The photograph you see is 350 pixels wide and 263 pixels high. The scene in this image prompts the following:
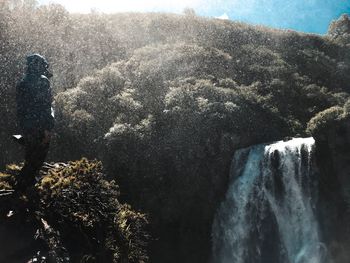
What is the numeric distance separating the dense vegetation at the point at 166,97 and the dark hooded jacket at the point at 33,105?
66.8ft

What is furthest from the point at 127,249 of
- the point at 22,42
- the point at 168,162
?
the point at 22,42

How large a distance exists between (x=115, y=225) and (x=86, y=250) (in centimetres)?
118

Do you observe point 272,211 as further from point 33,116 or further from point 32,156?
point 33,116

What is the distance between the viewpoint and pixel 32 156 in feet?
30.2

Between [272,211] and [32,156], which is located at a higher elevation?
[272,211]

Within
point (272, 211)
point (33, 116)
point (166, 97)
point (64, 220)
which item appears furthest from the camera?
point (166, 97)

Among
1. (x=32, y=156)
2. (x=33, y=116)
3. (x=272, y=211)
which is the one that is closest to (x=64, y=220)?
(x=32, y=156)

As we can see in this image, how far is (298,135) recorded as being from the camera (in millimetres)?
35281

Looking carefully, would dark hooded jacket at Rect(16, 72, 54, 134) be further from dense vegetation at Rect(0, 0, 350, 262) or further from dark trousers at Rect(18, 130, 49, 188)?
dense vegetation at Rect(0, 0, 350, 262)

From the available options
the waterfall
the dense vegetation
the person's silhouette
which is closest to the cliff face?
the person's silhouette

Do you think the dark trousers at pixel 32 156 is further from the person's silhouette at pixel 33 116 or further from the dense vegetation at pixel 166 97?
the dense vegetation at pixel 166 97

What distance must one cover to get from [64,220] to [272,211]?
68.6 feet

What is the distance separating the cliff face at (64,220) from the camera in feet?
28.2

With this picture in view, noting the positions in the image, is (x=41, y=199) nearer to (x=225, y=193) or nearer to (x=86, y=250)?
(x=86, y=250)
